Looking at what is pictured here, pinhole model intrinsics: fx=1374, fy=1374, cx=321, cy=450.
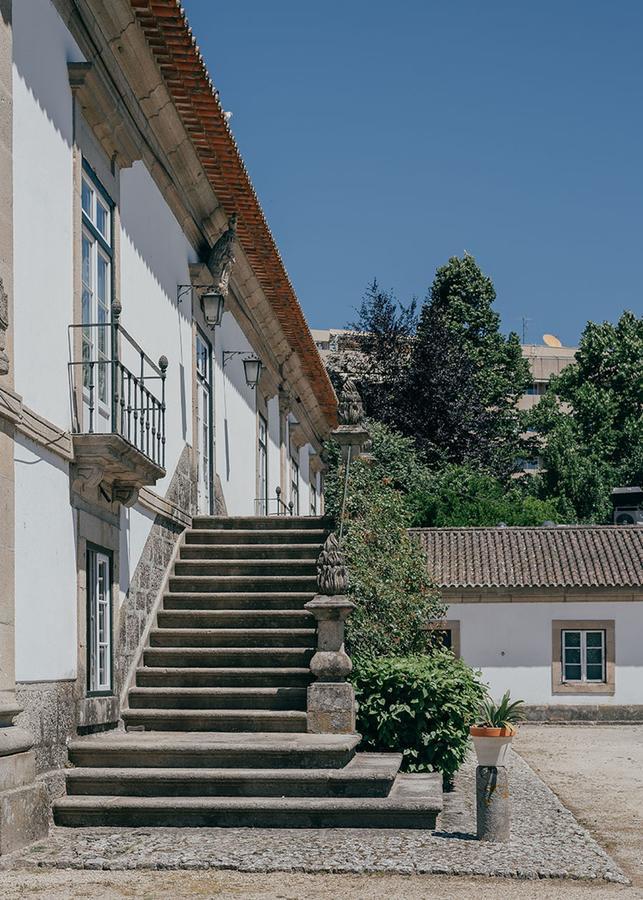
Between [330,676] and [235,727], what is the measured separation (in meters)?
0.74

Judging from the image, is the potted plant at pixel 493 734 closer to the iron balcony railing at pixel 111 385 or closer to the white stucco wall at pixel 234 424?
the iron balcony railing at pixel 111 385

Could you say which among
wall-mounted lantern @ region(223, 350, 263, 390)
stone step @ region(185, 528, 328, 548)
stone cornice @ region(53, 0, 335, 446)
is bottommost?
stone step @ region(185, 528, 328, 548)

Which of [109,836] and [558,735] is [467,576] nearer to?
[558,735]

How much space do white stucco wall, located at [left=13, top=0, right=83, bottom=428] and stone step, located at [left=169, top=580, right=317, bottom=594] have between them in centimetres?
318

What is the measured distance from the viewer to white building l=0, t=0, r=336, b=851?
7535mm

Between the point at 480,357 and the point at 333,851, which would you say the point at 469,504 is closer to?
the point at 480,357

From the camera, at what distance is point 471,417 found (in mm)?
35531

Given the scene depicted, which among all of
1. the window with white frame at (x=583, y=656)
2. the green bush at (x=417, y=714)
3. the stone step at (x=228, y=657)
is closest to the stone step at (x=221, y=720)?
the stone step at (x=228, y=657)

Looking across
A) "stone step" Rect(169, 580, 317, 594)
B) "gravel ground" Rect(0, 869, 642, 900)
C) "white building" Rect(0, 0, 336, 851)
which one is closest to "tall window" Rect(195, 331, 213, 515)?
"white building" Rect(0, 0, 336, 851)

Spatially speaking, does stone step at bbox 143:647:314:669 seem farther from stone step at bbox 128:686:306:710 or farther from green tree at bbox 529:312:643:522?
green tree at bbox 529:312:643:522

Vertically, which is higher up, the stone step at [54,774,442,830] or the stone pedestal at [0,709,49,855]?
the stone pedestal at [0,709,49,855]

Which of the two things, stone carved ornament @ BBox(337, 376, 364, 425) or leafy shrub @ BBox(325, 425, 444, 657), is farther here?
stone carved ornament @ BBox(337, 376, 364, 425)

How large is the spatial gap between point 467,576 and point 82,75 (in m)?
15.9

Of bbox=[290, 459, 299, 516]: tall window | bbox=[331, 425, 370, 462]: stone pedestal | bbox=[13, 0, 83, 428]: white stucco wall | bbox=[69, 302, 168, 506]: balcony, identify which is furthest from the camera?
bbox=[290, 459, 299, 516]: tall window
